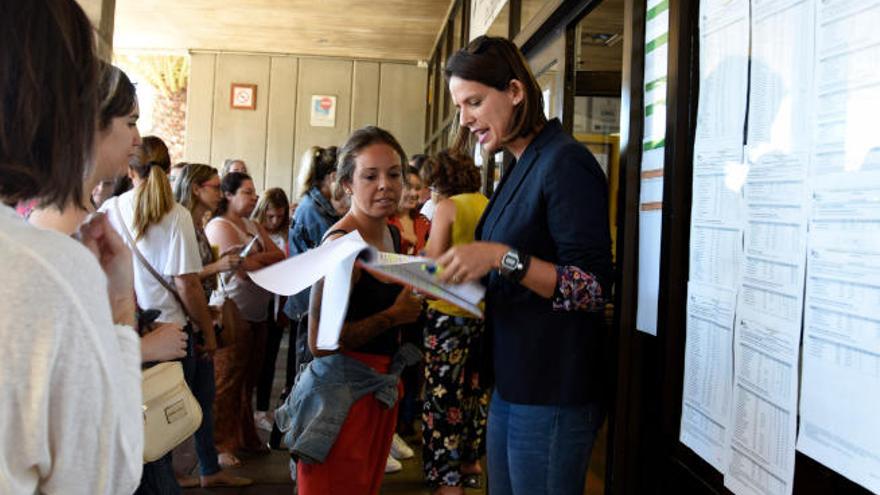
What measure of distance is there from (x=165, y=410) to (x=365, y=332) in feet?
1.83

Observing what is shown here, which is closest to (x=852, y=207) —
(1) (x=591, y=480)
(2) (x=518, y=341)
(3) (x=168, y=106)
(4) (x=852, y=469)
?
(4) (x=852, y=469)

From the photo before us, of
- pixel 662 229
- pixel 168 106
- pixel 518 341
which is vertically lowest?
pixel 518 341

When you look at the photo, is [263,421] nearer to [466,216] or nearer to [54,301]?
[466,216]

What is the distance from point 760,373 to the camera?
122 cm

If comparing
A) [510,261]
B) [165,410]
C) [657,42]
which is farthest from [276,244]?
[510,261]

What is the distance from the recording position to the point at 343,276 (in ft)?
4.94

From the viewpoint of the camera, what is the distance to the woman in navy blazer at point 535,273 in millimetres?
1396

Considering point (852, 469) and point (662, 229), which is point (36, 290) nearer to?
point (852, 469)

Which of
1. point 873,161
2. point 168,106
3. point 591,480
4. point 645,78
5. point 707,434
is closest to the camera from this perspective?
point 873,161

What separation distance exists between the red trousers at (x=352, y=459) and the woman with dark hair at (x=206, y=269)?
1.41 meters

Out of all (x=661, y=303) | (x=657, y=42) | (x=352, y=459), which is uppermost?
(x=657, y=42)

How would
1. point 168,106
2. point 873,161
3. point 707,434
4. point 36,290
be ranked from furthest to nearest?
point 168,106
point 707,434
point 873,161
point 36,290

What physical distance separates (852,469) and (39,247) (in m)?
1.05

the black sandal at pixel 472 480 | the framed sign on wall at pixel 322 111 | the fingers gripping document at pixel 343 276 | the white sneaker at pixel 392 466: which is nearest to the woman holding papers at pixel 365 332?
the fingers gripping document at pixel 343 276
